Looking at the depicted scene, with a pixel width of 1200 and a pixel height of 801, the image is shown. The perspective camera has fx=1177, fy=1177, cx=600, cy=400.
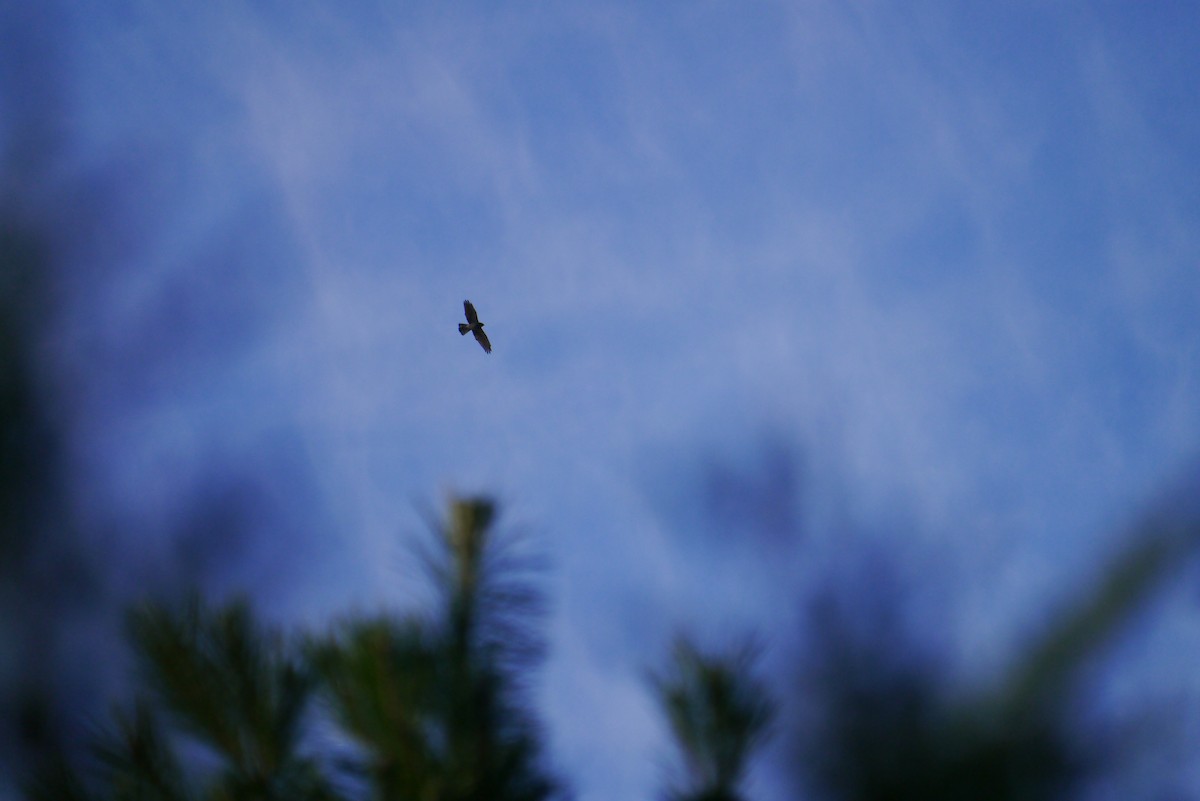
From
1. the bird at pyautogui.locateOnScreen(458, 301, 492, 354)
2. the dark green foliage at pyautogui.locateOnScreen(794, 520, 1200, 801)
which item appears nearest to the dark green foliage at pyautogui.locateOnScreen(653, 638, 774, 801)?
the dark green foliage at pyautogui.locateOnScreen(794, 520, 1200, 801)

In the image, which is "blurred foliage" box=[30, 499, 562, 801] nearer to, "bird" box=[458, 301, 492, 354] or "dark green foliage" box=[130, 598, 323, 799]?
"dark green foliage" box=[130, 598, 323, 799]

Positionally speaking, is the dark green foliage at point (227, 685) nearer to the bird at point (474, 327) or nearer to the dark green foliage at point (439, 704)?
the dark green foliage at point (439, 704)

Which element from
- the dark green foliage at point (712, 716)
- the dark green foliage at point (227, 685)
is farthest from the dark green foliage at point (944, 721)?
the dark green foliage at point (227, 685)

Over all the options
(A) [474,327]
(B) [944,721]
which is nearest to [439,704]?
(B) [944,721]

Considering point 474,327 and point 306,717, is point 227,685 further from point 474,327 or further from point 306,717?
point 474,327

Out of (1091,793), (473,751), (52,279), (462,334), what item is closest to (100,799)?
(473,751)

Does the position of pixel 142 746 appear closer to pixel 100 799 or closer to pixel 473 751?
pixel 100 799
